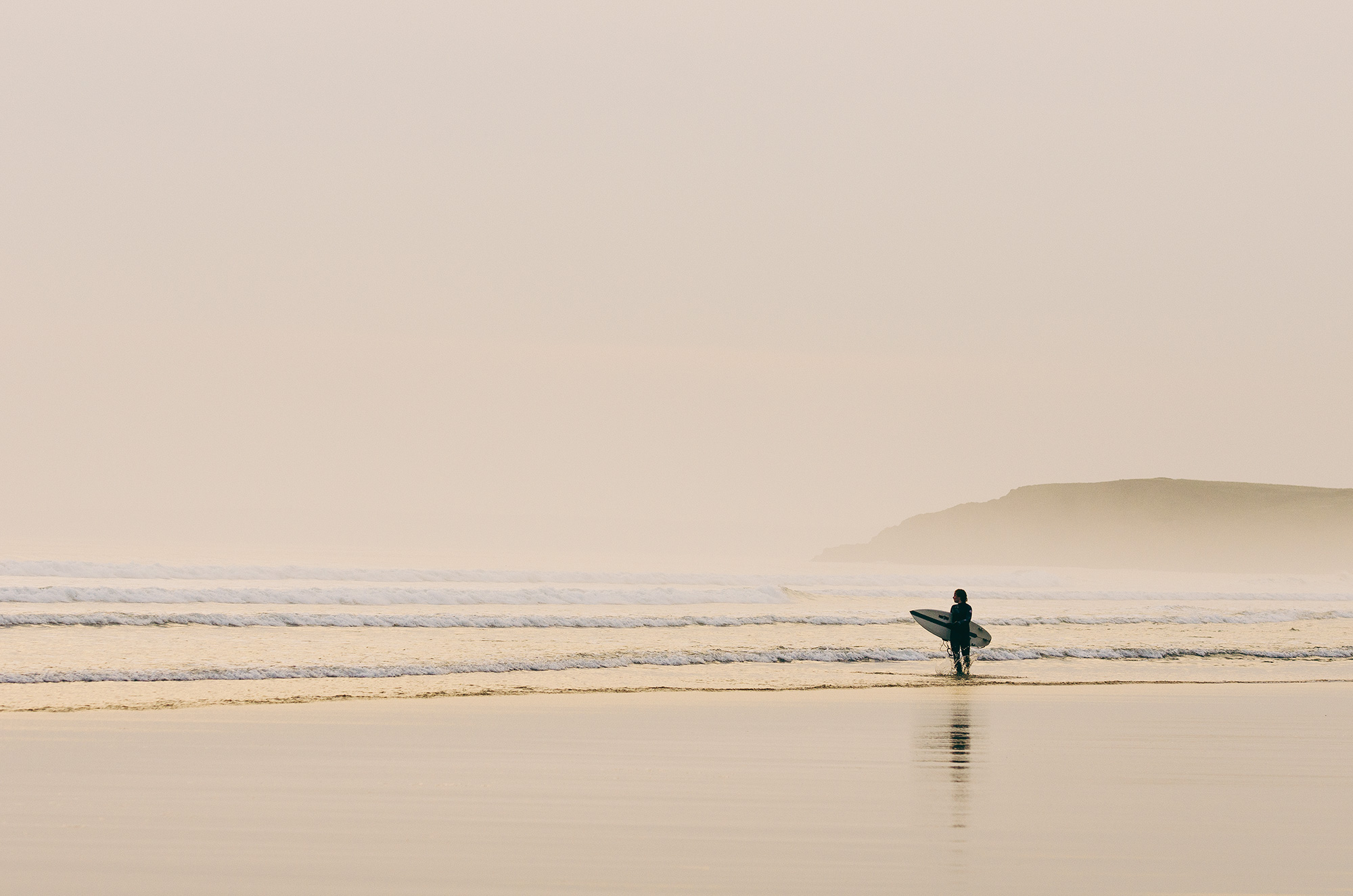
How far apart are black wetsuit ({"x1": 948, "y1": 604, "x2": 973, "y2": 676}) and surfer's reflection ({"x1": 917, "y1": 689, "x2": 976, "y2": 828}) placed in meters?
4.58

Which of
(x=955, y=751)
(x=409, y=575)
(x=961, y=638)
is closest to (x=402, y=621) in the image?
(x=961, y=638)

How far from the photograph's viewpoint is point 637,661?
2194 cm

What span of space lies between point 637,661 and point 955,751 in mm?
9909

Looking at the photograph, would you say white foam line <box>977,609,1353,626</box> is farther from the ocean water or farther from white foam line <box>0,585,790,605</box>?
white foam line <box>0,585,790,605</box>

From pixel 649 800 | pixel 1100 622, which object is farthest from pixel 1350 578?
pixel 649 800

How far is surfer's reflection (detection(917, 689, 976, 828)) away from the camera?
974 cm

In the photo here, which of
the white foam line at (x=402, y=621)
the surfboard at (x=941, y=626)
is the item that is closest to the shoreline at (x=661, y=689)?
the surfboard at (x=941, y=626)

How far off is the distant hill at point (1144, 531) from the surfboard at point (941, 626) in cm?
10378

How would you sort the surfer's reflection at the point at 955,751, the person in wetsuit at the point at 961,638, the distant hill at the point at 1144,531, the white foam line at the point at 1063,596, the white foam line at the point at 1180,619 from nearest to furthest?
the surfer's reflection at the point at 955,751, the person in wetsuit at the point at 961,638, the white foam line at the point at 1180,619, the white foam line at the point at 1063,596, the distant hill at the point at 1144,531

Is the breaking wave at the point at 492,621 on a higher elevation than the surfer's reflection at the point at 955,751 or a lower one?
higher

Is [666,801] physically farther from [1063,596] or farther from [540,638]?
[1063,596]

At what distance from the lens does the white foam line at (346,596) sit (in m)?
33.5

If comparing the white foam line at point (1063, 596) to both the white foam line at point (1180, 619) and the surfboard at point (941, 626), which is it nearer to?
the white foam line at point (1180, 619)

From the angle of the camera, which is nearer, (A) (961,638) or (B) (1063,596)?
(A) (961,638)
